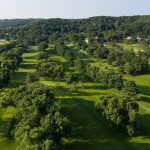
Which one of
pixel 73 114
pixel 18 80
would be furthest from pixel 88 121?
pixel 18 80

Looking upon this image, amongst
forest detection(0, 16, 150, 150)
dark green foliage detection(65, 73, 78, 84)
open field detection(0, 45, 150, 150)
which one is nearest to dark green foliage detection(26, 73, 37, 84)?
forest detection(0, 16, 150, 150)

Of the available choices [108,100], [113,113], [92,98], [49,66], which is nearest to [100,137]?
[113,113]

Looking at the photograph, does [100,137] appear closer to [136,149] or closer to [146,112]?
[136,149]

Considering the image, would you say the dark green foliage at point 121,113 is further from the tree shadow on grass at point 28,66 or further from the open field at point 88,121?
the tree shadow on grass at point 28,66

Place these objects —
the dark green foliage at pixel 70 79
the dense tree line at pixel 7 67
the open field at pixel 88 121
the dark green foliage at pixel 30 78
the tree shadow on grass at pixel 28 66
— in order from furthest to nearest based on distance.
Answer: the tree shadow on grass at pixel 28 66 → the dark green foliage at pixel 30 78 → the dark green foliage at pixel 70 79 → the dense tree line at pixel 7 67 → the open field at pixel 88 121

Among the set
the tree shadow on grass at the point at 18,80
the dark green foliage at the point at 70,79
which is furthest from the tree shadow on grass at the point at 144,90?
the tree shadow on grass at the point at 18,80

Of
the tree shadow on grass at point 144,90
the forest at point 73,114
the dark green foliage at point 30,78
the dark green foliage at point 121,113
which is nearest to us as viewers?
the forest at point 73,114

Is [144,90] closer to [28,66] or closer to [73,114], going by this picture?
[73,114]
